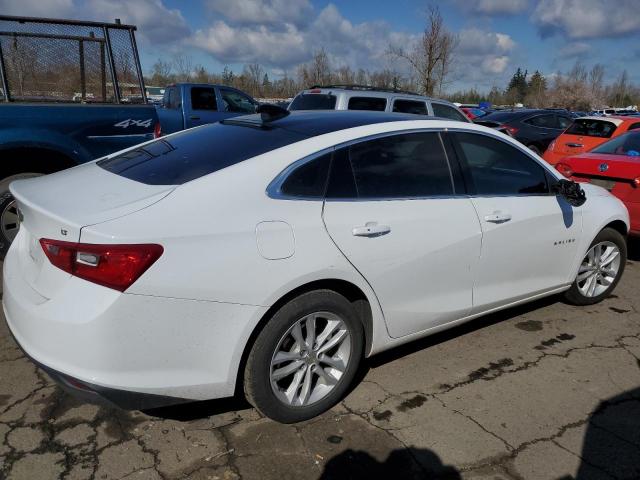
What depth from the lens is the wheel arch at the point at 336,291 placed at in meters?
2.59

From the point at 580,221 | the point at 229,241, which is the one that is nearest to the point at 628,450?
the point at 580,221

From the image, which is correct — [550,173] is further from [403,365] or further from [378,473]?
[378,473]

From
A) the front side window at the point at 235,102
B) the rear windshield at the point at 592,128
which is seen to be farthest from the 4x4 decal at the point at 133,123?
the rear windshield at the point at 592,128

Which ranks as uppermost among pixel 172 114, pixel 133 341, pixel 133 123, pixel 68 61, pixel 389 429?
pixel 68 61

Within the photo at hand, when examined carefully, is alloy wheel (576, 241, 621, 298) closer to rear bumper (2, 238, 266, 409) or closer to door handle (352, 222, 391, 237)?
door handle (352, 222, 391, 237)

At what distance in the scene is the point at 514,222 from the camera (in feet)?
11.9

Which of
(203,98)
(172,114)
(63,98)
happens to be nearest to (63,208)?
(63,98)

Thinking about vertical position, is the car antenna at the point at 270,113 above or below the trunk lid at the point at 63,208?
above

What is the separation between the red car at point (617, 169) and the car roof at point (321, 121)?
125 inches

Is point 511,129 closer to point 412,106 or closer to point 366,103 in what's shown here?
point 412,106

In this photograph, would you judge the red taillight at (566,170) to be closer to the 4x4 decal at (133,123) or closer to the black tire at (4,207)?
the 4x4 decal at (133,123)

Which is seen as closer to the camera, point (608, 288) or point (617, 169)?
point (608, 288)

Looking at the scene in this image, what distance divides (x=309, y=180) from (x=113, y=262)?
1.07 metres

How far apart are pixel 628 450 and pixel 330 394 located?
1.56 m
